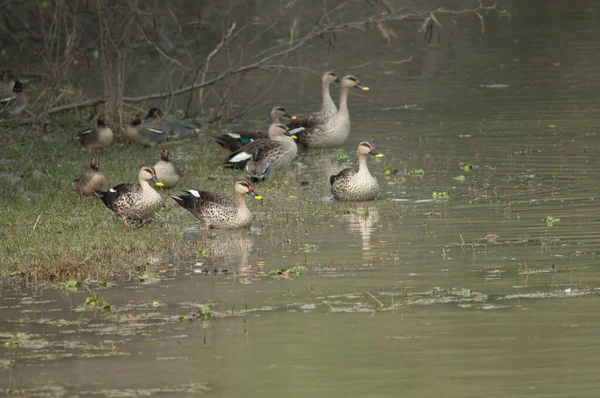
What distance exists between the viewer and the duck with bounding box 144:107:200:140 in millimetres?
22188

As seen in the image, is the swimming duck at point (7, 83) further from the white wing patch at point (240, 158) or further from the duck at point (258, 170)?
the duck at point (258, 170)

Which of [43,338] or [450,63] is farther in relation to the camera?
[450,63]

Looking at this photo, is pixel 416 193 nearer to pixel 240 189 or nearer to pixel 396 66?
pixel 240 189

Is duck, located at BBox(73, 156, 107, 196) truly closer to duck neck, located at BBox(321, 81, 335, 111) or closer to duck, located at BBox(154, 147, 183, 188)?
duck, located at BBox(154, 147, 183, 188)

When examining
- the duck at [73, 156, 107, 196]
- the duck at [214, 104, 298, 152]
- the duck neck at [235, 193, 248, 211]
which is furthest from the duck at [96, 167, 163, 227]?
the duck at [214, 104, 298, 152]

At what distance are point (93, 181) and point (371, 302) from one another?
6.75 m

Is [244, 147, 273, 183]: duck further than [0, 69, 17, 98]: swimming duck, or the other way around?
[0, 69, 17, 98]: swimming duck

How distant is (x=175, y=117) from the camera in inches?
954

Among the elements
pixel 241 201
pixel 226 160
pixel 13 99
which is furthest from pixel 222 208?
pixel 13 99

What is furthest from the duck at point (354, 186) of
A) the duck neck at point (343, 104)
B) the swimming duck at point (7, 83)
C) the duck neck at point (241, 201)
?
the swimming duck at point (7, 83)

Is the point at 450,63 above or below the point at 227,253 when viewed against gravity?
above

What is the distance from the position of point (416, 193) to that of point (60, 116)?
37.7ft

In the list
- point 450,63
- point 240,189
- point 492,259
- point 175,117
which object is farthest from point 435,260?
point 450,63

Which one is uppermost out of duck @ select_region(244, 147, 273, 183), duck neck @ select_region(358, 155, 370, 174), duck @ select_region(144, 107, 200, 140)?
duck @ select_region(144, 107, 200, 140)
